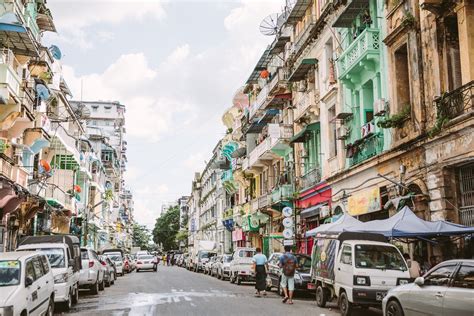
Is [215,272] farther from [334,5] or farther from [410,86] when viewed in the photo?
[410,86]

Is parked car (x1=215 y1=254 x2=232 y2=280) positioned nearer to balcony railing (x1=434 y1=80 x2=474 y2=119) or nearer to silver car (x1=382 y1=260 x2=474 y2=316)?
balcony railing (x1=434 y1=80 x2=474 y2=119)

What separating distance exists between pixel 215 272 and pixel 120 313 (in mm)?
23965

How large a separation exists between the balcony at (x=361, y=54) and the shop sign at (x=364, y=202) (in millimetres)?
5023

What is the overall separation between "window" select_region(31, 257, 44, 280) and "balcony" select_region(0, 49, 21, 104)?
41.1 ft

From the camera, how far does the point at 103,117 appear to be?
104 metres

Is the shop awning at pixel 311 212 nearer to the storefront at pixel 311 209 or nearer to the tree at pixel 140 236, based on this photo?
the storefront at pixel 311 209

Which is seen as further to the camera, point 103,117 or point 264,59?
point 103,117

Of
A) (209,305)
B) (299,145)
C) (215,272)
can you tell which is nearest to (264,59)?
(299,145)

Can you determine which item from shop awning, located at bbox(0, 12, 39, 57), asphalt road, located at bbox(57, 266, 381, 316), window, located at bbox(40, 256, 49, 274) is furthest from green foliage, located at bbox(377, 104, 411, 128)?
shop awning, located at bbox(0, 12, 39, 57)

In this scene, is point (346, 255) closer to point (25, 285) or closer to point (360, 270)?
point (360, 270)

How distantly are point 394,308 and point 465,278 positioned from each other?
8.37 feet

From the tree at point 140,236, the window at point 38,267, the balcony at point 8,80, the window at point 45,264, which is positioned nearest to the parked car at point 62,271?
Result: the window at point 45,264

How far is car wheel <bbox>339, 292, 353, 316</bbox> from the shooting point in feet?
46.7

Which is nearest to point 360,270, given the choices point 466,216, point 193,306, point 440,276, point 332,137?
point 440,276
